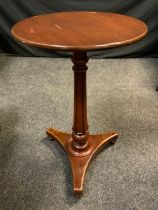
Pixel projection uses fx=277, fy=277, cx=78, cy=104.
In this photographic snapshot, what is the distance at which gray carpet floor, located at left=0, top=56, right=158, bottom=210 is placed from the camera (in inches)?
50.5

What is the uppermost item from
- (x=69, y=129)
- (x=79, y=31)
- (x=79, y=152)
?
(x=79, y=31)

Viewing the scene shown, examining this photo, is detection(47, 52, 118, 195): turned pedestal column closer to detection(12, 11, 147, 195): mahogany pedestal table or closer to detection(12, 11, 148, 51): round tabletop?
detection(12, 11, 147, 195): mahogany pedestal table

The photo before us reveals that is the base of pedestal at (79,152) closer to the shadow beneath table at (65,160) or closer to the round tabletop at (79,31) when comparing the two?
the shadow beneath table at (65,160)

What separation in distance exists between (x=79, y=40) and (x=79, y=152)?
2.13 ft

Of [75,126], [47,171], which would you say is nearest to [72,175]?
[47,171]

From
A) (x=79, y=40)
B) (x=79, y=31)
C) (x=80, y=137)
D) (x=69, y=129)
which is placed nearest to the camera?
(x=79, y=40)

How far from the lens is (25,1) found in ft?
8.80

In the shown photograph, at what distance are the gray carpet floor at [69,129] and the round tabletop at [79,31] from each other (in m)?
0.70

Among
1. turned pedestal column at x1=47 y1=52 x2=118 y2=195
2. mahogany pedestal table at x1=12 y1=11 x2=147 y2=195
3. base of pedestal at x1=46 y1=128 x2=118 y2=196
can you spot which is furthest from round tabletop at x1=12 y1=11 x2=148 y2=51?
base of pedestal at x1=46 y1=128 x2=118 y2=196

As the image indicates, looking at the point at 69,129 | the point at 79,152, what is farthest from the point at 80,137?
the point at 69,129

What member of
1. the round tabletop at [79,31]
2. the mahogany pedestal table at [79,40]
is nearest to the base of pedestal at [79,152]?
the mahogany pedestal table at [79,40]

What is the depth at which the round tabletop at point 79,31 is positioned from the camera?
0.98m

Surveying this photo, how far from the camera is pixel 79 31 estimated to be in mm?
1126

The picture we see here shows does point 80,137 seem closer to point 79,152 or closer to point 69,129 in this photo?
point 79,152
